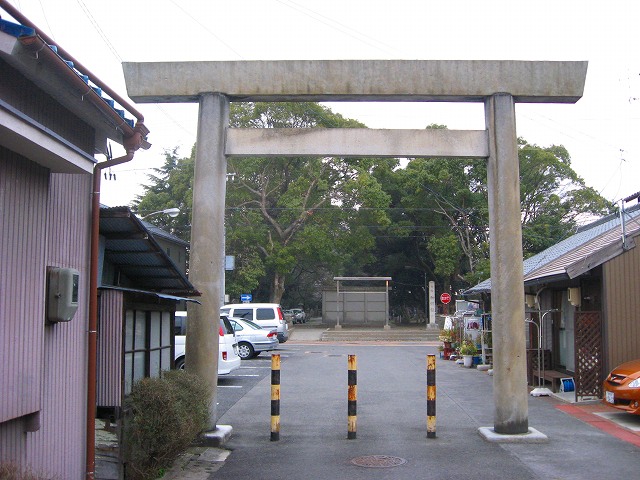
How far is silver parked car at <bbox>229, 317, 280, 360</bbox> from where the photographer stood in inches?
1006

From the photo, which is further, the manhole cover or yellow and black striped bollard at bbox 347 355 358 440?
yellow and black striped bollard at bbox 347 355 358 440

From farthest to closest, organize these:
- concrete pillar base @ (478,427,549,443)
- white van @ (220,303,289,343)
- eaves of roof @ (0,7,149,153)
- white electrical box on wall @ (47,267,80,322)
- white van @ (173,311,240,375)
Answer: white van @ (220,303,289,343) < white van @ (173,311,240,375) < concrete pillar base @ (478,427,549,443) < white electrical box on wall @ (47,267,80,322) < eaves of roof @ (0,7,149,153)

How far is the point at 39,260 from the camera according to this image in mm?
6047

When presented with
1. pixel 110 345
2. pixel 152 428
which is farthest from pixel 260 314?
pixel 110 345

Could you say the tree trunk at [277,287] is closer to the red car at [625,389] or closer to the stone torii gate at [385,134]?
the red car at [625,389]

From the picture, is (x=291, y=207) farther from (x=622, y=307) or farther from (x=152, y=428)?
(x=152, y=428)

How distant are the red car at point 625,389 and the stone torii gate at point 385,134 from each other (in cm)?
218

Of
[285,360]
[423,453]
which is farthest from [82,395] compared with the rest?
[285,360]

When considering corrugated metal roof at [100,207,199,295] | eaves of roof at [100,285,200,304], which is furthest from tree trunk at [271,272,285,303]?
eaves of roof at [100,285,200,304]

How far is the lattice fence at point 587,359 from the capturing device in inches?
556

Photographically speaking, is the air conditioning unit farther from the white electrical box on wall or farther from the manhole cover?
the white electrical box on wall

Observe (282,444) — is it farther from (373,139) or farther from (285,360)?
(285,360)

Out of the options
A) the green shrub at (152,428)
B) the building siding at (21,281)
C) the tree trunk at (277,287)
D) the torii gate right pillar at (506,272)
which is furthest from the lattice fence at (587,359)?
the tree trunk at (277,287)

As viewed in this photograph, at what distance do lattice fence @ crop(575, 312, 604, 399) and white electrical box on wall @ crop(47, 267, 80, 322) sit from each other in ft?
35.6
